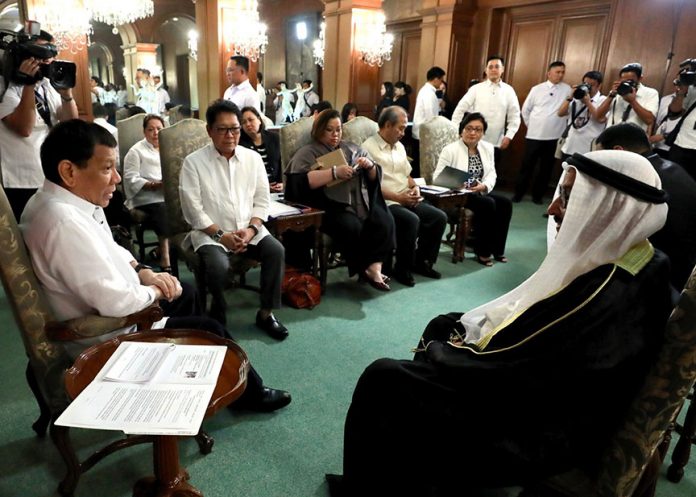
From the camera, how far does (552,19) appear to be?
6055 millimetres

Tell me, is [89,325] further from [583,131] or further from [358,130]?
[583,131]

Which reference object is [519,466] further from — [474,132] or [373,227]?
[474,132]

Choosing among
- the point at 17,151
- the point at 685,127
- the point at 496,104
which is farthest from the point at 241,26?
the point at 685,127

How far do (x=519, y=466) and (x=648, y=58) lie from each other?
569 cm

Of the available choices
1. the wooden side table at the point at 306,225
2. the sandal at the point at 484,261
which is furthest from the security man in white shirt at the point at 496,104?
the wooden side table at the point at 306,225

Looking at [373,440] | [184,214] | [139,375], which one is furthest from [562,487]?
[184,214]

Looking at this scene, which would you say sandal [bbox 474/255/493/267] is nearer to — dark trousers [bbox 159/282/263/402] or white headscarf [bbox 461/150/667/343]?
dark trousers [bbox 159/282/263/402]

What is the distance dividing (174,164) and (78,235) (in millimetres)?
1388

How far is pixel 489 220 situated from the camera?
377 centimetres

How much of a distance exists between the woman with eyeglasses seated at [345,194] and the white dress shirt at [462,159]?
0.87 m

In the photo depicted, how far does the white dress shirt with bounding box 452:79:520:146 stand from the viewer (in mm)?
5531

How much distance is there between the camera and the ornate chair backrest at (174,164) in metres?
2.63

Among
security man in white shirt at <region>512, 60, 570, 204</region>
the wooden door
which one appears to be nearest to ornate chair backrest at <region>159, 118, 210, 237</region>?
security man in white shirt at <region>512, 60, 570, 204</region>

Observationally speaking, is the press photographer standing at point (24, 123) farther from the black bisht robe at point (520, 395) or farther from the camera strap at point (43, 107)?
the black bisht robe at point (520, 395)
